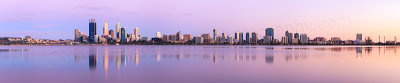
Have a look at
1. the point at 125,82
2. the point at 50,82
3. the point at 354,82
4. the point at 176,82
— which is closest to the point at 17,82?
the point at 50,82

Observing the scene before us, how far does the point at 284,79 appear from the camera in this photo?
1581cm

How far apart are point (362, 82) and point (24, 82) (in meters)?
16.9

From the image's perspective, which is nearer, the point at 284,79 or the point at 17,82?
the point at 17,82

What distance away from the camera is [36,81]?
589 inches

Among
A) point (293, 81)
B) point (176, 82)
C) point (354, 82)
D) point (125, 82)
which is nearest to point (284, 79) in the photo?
point (293, 81)

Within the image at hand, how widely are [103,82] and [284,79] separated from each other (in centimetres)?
930

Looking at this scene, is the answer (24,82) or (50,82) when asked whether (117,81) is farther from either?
(24,82)

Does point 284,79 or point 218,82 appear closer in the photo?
point 218,82

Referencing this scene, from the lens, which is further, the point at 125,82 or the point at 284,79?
the point at 284,79

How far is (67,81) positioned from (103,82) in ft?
6.50

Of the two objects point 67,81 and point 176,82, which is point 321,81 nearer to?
point 176,82

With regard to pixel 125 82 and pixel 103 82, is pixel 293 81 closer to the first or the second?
pixel 125 82

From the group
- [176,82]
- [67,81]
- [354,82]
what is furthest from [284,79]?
[67,81]

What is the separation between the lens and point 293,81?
15.1 meters
